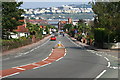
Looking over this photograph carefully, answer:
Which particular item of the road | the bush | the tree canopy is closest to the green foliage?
the bush

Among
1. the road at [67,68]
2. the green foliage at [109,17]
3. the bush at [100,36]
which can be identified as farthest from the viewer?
the bush at [100,36]

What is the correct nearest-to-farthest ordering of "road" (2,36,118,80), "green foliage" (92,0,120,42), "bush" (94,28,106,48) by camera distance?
"road" (2,36,118,80) → "green foliage" (92,0,120,42) → "bush" (94,28,106,48)

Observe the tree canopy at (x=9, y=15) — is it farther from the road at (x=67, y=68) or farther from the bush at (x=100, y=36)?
the road at (x=67, y=68)

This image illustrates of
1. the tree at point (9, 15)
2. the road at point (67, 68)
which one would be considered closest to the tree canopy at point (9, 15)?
the tree at point (9, 15)

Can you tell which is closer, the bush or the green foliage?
the green foliage

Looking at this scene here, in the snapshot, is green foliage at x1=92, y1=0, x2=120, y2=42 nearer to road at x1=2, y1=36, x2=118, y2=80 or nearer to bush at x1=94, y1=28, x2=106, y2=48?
bush at x1=94, y1=28, x2=106, y2=48

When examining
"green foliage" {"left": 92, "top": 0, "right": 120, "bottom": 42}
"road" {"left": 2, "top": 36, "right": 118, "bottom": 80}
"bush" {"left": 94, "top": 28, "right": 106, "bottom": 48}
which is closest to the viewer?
"road" {"left": 2, "top": 36, "right": 118, "bottom": 80}

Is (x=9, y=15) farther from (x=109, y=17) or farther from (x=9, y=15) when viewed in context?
(x=109, y=17)

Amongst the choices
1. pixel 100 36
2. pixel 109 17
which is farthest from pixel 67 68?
pixel 100 36

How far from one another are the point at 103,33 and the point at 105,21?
3.49 m

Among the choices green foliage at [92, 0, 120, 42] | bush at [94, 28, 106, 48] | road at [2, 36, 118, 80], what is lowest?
road at [2, 36, 118, 80]

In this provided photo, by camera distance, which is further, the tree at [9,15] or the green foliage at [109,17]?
the tree at [9,15]

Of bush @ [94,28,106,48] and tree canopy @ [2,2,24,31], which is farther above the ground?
tree canopy @ [2,2,24,31]

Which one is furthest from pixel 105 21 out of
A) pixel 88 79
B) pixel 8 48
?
pixel 88 79
